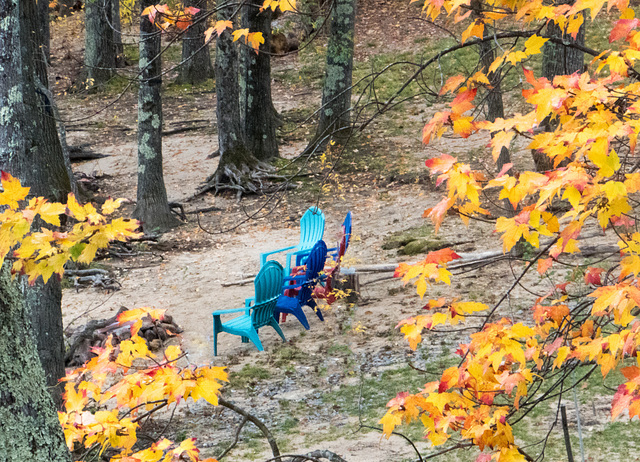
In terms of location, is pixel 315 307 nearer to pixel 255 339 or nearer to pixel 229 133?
pixel 255 339

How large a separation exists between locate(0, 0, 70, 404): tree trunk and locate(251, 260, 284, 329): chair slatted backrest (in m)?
1.93

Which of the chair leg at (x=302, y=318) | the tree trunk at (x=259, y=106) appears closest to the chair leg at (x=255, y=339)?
the chair leg at (x=302, y=318)

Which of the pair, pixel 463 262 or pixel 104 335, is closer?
pixel 104 335

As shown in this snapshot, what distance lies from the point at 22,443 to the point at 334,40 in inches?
449

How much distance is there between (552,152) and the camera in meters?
1.84

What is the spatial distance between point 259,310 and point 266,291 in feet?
0.67

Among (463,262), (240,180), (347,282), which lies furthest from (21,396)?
(240,180)

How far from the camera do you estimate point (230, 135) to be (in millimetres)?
11672

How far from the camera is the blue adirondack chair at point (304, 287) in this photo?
635 cm

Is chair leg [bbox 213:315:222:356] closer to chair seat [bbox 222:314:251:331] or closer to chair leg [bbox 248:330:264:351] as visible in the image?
chair seat [bbox 222:314:251:331]

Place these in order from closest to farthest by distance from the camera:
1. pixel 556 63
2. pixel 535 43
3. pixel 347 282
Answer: pixel 535 43 → pixel 347 282 → pixel 556 63

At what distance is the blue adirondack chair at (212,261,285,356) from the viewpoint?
580 cm

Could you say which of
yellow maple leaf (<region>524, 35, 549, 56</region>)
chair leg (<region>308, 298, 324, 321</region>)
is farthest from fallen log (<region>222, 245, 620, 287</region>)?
yellow maple leaf (<region>524, 35, 549, 56</region>)

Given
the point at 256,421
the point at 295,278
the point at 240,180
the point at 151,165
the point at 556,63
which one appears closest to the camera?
the point at 256,421
